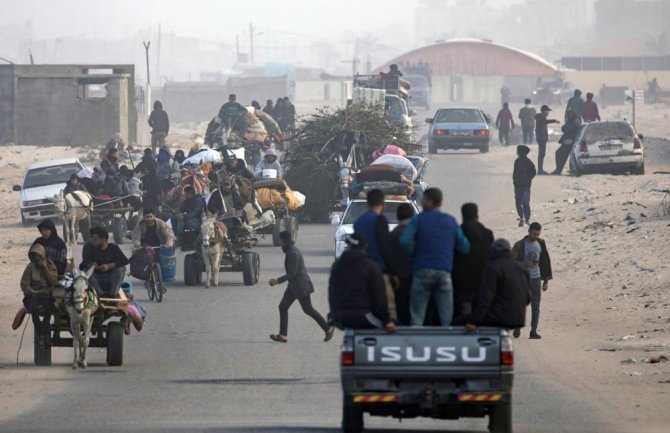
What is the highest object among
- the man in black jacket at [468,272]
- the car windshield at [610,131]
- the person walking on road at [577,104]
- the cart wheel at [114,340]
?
the person walking on road at [577,104]

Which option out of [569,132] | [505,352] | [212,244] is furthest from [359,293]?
[569,132]

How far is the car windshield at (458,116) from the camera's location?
52375mm

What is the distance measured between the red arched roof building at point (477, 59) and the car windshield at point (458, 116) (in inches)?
4013

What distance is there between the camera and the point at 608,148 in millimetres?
42844

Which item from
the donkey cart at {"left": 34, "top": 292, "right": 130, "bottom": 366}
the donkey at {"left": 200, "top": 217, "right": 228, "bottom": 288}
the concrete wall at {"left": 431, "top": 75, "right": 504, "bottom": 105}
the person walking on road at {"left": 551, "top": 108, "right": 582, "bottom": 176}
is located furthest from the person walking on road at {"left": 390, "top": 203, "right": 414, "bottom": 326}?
the concrete wall at {"left": 431, "top": 75, "right": 504, "bottom": 105}

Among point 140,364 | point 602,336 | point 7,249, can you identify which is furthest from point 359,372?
point 7,249

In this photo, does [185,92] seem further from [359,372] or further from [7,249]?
[359,372]

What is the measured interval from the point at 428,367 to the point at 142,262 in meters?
12.5

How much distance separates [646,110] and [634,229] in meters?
75.2

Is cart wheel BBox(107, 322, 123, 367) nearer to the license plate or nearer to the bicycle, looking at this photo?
the bicycle

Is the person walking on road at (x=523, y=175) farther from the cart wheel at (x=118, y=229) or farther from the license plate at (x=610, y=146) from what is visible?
the license plate at (x=610, y=146)

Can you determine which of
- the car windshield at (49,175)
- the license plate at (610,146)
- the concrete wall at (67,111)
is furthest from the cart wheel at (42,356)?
the concrete wall at (67,111)

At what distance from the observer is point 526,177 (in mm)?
31812

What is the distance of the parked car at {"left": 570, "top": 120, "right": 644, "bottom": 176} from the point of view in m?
42.6
